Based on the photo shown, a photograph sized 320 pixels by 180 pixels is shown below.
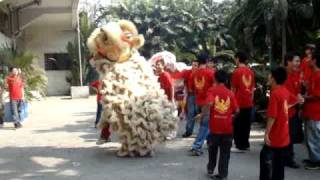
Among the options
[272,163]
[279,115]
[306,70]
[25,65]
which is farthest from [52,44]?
[279,115]

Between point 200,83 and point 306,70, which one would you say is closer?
point 306,70

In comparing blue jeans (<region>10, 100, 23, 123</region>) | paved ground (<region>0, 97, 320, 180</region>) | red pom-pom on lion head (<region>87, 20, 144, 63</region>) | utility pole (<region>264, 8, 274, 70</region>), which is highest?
utility pole (<region>264, 8, 274, 70</region>)

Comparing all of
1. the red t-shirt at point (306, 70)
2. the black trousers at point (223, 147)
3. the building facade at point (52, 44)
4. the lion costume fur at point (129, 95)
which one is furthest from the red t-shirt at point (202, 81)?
the building facade at point (52, 44)

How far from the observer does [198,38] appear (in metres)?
32.2

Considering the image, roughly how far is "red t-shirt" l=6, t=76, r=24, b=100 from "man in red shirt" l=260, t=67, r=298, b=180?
8.67m

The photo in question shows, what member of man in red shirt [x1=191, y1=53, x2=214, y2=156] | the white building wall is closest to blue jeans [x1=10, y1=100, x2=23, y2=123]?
man in red shirt [x1=191, y1=53, x2=214, y2=156]

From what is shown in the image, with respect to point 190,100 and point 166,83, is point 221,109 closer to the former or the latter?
point 190,100

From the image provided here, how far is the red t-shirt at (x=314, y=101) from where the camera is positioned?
24.1 feet

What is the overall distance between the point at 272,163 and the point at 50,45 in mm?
24214

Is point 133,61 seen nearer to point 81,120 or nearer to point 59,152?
point 59,152

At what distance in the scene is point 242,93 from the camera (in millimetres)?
8742

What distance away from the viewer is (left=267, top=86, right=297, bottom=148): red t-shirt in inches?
236

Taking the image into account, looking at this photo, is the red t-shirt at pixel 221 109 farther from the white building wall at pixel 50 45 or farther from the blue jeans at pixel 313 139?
the white building wall at pixel 50 45

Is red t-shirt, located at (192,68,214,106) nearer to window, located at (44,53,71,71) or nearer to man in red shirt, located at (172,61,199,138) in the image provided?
man in red shirt, located at (172,61,199,138)
